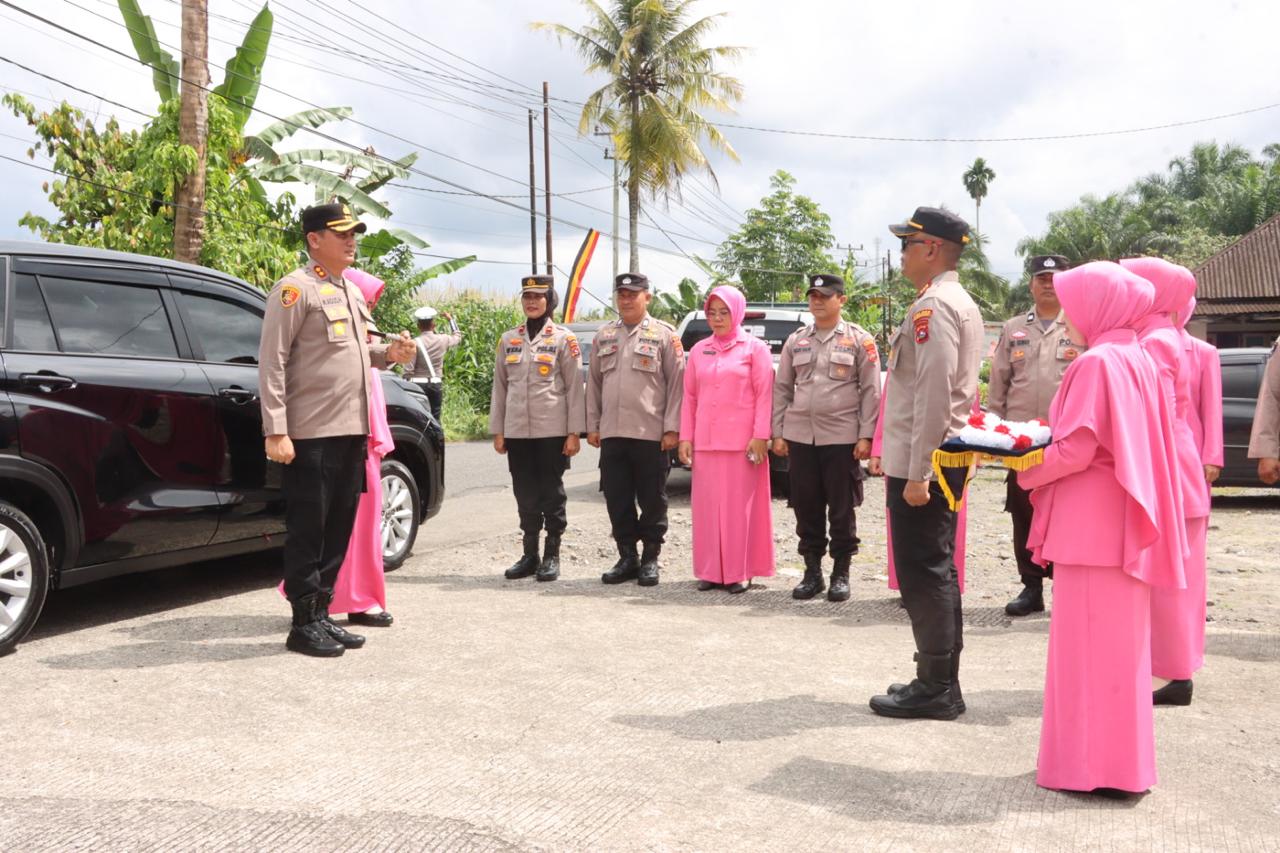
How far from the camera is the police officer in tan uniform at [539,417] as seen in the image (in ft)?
23.5

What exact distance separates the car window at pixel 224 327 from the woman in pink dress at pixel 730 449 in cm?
254

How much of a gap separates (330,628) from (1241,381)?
369 inches

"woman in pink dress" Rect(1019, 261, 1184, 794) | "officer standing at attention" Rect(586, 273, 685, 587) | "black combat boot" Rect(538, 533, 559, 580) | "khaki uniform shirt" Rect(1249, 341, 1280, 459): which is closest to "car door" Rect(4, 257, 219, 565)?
"black combat boot" Rect(538, 533, 559, 580)

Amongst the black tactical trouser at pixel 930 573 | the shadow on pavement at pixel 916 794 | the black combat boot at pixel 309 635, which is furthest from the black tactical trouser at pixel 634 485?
the shadow on pavement at pixel 916 794

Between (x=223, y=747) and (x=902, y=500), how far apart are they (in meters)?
2.59

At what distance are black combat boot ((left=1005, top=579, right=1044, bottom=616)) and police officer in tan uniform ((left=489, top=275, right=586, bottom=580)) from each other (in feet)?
8.90

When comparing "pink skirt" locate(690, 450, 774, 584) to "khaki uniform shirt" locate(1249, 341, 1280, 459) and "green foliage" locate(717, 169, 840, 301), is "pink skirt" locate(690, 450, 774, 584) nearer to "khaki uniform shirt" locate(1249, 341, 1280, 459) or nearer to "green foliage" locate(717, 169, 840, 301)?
"khaki uniform shirt" locate(1249, 341, 1280, 459)

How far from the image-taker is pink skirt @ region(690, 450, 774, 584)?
689 cm

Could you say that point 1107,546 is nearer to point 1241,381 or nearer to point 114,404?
point 114,404

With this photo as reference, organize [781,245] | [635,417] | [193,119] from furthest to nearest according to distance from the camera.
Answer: [781,245], [193,119], [635,417]

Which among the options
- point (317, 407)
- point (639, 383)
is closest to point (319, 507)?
point (317, 407)

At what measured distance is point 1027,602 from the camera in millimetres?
6238

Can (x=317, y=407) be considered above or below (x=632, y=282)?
below

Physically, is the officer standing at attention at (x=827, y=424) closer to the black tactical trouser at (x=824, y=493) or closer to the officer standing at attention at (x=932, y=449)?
the black tactical trouser at (x=824, y=493)
